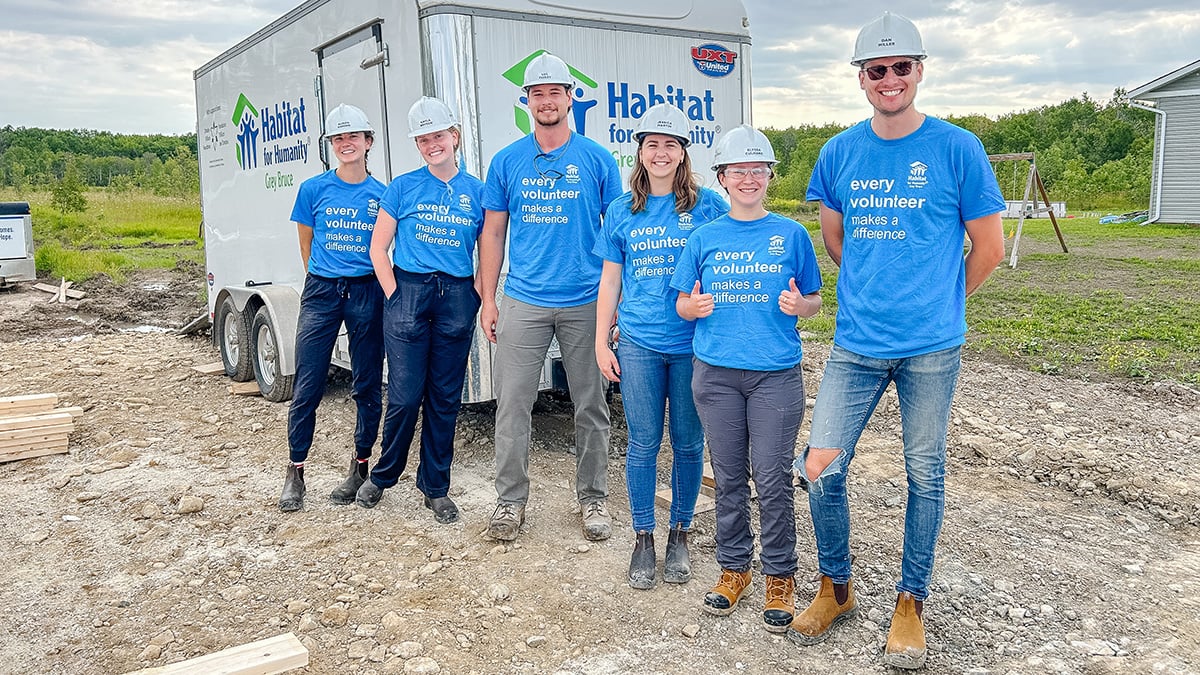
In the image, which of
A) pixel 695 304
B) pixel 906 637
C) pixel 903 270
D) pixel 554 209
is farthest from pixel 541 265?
pixel 906 637

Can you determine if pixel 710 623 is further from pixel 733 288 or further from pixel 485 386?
pixel 485 386

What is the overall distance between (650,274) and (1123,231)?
72.7 feet

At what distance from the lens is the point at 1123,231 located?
22578 mm

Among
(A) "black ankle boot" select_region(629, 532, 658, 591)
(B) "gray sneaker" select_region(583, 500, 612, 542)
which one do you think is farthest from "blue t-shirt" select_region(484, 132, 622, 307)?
(A) "black ankle boot" select_region(629, 532, 658, 591)

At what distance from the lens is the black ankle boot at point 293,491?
5258 millimetres

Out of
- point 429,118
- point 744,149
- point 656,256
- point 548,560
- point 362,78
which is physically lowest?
point 548,560

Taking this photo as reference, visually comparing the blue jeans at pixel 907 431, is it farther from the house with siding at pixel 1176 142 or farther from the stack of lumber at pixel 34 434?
the house with siding at pixel 1176 142

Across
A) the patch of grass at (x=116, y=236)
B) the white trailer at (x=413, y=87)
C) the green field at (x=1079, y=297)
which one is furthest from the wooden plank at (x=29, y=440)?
the patch of grass at (x=116, y=236)

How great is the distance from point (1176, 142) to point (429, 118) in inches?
954

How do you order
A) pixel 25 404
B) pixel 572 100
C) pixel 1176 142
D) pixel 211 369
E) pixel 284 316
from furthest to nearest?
pixel 1176 142, pixel 211 369, pixel 284 316, pixel 25 404, pixel 572 100

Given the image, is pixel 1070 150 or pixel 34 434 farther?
pixel 1070 150

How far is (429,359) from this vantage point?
16.0 feet

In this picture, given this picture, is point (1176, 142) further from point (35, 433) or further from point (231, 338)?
point (35, 433)

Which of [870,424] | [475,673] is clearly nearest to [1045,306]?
[870,424]
